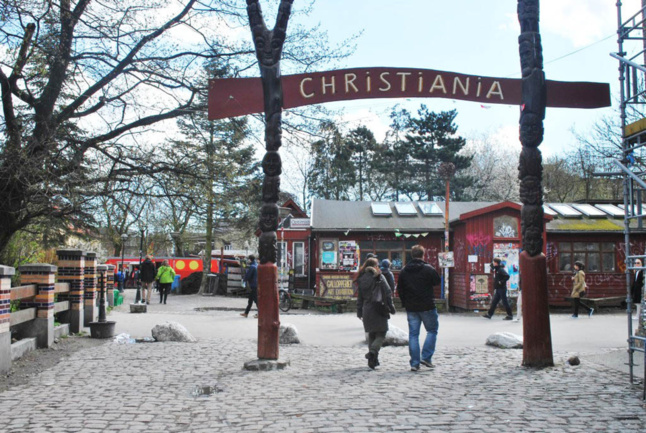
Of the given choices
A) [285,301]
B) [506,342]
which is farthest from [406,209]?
[506,342]

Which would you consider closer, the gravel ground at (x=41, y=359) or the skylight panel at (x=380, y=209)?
the gravel ground at (x=41, y=359)

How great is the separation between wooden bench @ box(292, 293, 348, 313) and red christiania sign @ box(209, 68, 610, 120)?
12673 mm

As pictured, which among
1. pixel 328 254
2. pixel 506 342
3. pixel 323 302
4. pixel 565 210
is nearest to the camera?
pixel 506 342

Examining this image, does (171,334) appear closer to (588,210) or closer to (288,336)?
(288,336)

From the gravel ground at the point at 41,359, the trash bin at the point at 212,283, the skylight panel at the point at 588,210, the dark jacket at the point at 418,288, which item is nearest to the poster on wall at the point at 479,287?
the skylight panel at the point at 588,210

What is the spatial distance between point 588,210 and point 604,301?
5.27 m

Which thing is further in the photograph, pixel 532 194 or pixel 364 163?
pixel 364 163

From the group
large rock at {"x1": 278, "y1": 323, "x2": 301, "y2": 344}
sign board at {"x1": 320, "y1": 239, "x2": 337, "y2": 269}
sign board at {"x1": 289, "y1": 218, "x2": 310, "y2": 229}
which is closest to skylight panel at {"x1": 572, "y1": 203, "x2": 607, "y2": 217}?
sign board at {"x1": 320, "y1": 239, "x2": 337, "y2": 269}

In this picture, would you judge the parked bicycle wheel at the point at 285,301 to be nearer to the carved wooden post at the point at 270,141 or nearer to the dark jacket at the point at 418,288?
the carved wooden post at the point at 270,141

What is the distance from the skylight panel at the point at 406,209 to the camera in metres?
25.8

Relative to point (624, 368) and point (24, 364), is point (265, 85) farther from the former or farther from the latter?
point (624, 368)

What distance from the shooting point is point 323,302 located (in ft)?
69.5

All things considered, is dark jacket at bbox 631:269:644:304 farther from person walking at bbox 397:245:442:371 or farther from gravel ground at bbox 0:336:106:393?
gravel ground at bbox 0:336:106:393

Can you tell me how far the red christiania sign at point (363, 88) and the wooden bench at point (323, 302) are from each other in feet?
41.6
